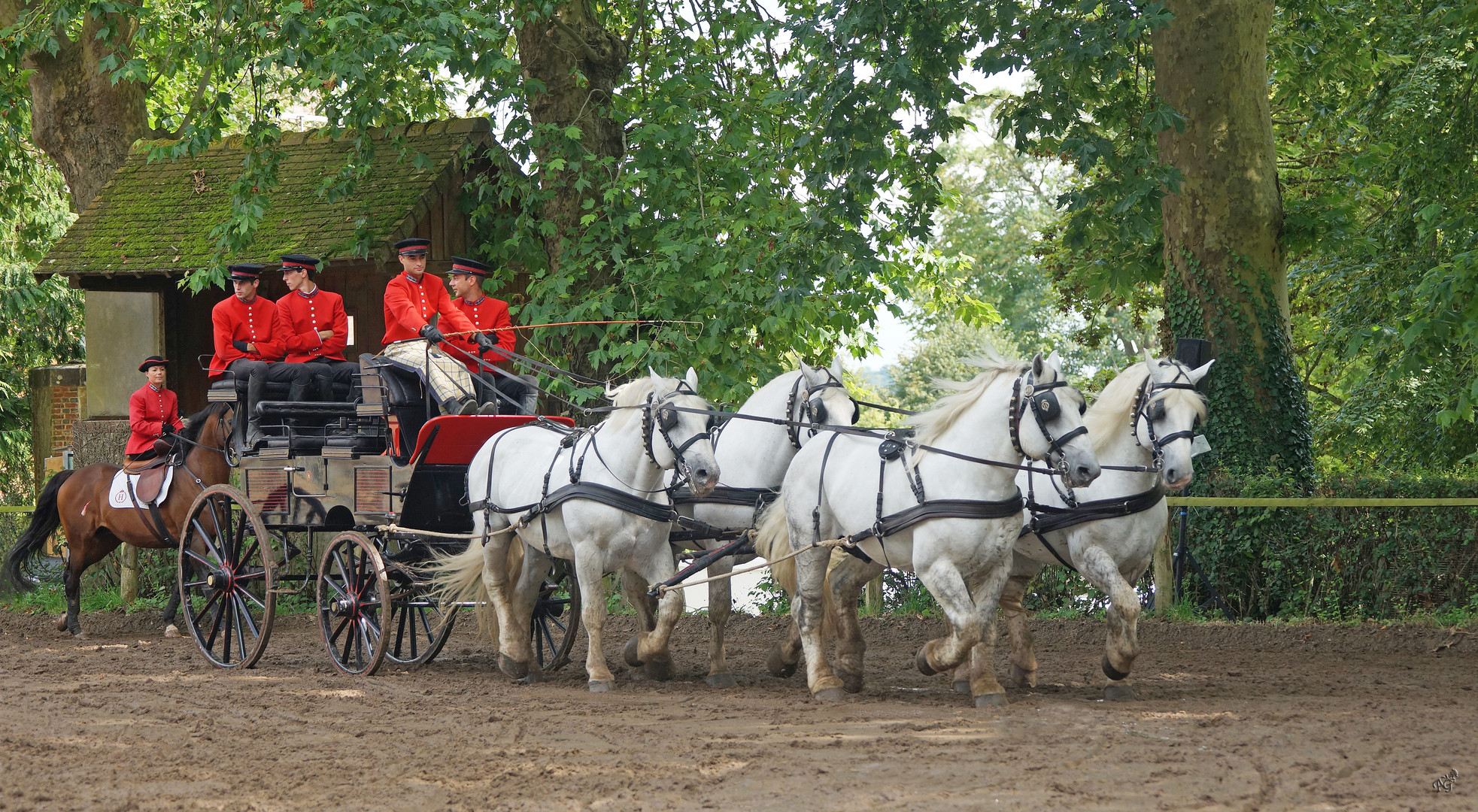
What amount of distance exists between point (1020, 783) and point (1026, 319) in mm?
47274

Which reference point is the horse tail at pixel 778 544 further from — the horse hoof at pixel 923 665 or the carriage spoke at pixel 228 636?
the carriage spoke at pixel 228 636

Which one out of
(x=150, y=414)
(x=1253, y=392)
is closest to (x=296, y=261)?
(x=150, y=414)

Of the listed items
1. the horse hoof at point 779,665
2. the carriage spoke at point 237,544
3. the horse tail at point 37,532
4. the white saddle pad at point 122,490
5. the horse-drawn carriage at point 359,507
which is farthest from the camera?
the horse tail at point 37,532

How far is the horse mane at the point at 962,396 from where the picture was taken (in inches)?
289

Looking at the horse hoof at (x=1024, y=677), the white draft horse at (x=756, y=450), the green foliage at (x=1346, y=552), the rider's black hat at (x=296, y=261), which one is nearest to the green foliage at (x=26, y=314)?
the rider's black hat at (x=296, y=261)

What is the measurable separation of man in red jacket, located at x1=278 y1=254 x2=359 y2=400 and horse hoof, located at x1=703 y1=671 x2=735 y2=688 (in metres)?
3.68

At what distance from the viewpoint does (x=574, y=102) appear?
1352cm

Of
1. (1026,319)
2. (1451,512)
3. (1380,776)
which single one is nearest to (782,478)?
(1380,776)

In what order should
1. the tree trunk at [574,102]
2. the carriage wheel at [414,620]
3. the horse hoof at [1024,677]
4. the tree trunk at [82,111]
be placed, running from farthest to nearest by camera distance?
the tree trunk at [82,111] → the tree trunk at [574,102] → the carriage wheel at [414,620] → the horse hoof at [1024,677]

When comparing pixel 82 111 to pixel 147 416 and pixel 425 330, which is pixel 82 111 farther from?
pixel 425 330

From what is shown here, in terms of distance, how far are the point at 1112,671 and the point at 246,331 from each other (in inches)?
272

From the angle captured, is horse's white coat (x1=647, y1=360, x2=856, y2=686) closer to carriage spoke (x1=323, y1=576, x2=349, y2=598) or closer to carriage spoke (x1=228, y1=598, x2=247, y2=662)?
carriage spoke (x1=323, y1=576, x2=349, y2=598)

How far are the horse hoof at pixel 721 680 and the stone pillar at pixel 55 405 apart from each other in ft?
39.3

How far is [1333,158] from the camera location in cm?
1695
